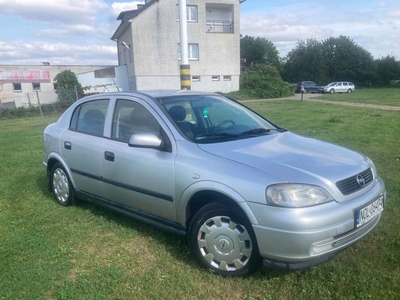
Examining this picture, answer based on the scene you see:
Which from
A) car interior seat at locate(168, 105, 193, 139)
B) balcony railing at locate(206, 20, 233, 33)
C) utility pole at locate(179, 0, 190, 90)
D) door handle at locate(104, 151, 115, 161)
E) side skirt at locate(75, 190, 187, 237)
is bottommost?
side skirt at locate(75, 190, 187, 237)

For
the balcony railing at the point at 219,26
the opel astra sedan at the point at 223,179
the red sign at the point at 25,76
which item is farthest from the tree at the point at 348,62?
the opel astra sedan at the point at 223,179

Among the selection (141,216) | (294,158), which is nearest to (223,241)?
(294,158)

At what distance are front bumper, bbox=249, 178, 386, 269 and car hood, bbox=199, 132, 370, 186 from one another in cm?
24

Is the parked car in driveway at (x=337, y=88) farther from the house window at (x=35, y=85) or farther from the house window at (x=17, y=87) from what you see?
the house window at (x=17, y=87)

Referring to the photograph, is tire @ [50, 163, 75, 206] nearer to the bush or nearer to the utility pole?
the utility pole

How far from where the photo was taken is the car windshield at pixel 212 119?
3838 mm

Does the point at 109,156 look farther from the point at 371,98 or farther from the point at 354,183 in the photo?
the point at 371,98

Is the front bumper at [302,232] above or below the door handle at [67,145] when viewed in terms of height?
below

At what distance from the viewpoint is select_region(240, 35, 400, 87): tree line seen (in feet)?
183

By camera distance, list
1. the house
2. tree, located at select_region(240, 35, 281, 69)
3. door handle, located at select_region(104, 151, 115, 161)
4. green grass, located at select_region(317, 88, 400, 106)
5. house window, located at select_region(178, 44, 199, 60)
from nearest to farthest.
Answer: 1. door handle, located at select_region(104, 151, 115, 161)
2. green grass, located at select_region(317, 88, 400, 106)
3. the house
4. house window, located at select_region(178, 44, 199, 60)
5. tree, located at select_region(240, 35, 281, 69)

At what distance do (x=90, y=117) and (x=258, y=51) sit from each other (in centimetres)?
6663

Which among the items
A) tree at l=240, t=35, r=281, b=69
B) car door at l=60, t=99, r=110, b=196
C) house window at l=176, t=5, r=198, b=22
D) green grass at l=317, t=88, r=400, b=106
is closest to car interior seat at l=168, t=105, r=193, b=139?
car door at l=60, t=99, r=110, b=196

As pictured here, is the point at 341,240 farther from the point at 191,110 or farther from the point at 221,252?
the point at 191,110

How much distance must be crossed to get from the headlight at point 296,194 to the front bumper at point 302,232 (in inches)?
1.9
